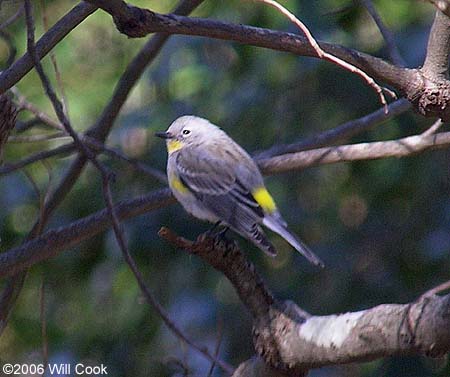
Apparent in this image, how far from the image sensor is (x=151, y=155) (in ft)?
17.8

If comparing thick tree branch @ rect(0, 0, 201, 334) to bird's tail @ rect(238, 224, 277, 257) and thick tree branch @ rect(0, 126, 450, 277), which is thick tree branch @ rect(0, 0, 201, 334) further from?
bird's tail @ rect(238, 224, 277, 257)

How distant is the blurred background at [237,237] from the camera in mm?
5066

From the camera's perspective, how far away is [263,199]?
456 centimetres

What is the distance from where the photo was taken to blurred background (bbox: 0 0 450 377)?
5.07m

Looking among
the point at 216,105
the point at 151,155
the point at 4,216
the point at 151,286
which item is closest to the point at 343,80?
the point at 216,105

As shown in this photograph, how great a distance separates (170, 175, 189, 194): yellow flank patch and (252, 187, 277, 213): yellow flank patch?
0.31 meters

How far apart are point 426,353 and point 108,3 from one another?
1.16 metres

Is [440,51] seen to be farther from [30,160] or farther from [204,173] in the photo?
[204,173]

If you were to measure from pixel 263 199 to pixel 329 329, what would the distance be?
1.88 m

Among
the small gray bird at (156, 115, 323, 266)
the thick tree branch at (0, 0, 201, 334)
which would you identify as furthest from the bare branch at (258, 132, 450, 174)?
the thick tree branch at (0, 0, 201, 334)

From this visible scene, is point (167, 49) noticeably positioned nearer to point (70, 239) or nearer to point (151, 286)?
point (151, 286)

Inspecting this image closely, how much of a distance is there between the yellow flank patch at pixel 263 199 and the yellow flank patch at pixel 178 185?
31cm

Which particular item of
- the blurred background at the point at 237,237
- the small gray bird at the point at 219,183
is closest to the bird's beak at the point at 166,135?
the small gray bird at the point at 219,183

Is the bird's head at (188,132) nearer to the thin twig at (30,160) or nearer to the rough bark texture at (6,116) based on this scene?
the thin twig at (30,160)
